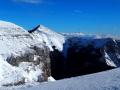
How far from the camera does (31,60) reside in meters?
62.3

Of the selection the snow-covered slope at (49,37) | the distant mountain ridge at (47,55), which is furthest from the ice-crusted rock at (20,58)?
the snow-covered slope at (49,37)

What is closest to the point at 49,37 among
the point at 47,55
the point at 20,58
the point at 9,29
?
the point at 47,55

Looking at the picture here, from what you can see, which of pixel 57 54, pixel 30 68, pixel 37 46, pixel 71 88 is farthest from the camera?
pixel 57 54

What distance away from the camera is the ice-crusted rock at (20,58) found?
49125 mm

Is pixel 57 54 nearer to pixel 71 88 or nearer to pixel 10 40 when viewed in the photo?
pixel 10 40

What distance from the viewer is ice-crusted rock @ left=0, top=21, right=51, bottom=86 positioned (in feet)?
161

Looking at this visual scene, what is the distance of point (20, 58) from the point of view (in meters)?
59.1

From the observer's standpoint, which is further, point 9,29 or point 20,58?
point 9,29

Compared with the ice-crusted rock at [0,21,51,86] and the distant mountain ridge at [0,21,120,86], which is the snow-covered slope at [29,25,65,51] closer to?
the distant mountain ridge at [0,21,120,86]

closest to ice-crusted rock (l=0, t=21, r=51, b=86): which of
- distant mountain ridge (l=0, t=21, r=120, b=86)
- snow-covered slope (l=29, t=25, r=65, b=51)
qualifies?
distant mountain ridge (l=0, t=21, r=120, b=86)

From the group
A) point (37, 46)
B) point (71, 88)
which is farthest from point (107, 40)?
point (71, 88)

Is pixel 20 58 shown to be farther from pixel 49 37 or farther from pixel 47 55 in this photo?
pixel 49 37

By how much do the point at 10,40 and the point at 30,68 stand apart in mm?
10654

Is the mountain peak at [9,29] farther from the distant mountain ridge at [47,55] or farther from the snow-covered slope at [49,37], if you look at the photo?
the snow-covered slope at [49,37]
